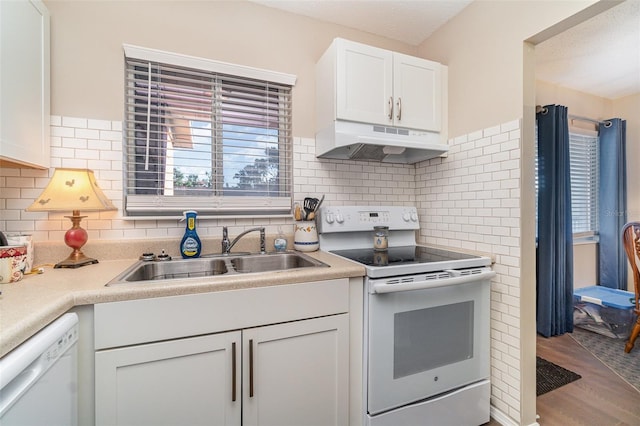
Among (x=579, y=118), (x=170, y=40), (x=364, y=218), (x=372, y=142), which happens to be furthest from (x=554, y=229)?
(x=170, y=40)

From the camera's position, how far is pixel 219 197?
175cm

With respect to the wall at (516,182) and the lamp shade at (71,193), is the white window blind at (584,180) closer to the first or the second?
the wall at (516,182)

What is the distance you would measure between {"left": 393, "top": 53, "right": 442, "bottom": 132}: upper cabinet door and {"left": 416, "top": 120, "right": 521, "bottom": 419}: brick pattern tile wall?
243 millimetres

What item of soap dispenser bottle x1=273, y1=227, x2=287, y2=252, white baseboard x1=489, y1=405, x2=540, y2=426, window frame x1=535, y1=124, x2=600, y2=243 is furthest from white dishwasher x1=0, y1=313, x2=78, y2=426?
window frame x1=535, y1=124, x2=600, y2=243

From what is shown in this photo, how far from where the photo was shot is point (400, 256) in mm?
1679

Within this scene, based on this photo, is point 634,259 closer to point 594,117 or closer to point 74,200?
point 594,117

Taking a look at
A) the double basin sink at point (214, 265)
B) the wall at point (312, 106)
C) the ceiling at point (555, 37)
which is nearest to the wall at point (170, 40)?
the wall at point (312, 106)

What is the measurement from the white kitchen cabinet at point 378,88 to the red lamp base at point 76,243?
4.68 ft

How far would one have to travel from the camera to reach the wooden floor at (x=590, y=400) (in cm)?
157

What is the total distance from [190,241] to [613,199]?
4099 millimetres

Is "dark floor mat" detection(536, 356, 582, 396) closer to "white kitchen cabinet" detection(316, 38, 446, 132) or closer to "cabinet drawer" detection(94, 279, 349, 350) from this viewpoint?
"cabinet drawer" detection(94, 279, 349, 350)

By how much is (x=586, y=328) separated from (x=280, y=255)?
3100 mm

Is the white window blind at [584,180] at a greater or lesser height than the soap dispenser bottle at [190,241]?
greater

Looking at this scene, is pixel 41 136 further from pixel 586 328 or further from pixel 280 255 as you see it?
pixel 586 328
